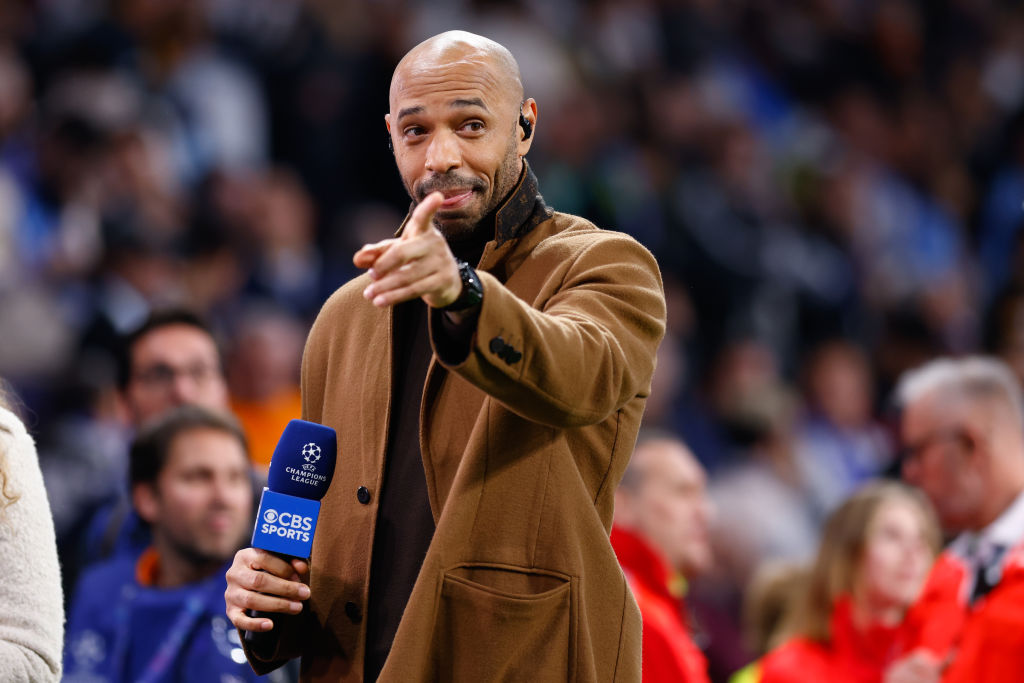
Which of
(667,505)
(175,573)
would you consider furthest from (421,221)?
(667,505)

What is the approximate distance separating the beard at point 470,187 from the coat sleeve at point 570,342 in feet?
0.60

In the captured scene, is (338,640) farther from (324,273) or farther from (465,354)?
(324,273)

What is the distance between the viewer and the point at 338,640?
98.3 inches

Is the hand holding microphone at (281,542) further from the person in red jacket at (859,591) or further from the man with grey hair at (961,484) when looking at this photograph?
the person in red jacket at (859,591)

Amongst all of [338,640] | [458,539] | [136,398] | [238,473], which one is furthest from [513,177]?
[136,398]

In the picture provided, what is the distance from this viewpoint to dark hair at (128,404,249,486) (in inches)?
163

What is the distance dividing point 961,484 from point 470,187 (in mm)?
2422

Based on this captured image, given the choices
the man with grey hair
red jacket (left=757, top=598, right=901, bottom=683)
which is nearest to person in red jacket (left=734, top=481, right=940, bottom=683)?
red jacket (left=757, top=598, right=901, bottom=683)

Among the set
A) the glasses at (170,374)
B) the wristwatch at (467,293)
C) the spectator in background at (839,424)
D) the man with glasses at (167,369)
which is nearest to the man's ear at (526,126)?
the wristwatch at (467,293)

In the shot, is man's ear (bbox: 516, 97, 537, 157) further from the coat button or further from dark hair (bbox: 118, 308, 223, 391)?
dark hair (bbox: 118, 308, 223, 391)

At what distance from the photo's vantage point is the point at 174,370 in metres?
4.82

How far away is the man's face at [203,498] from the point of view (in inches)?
158

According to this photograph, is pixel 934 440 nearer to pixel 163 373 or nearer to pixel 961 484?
pixel 961 484

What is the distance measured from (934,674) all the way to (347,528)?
2175 mm
